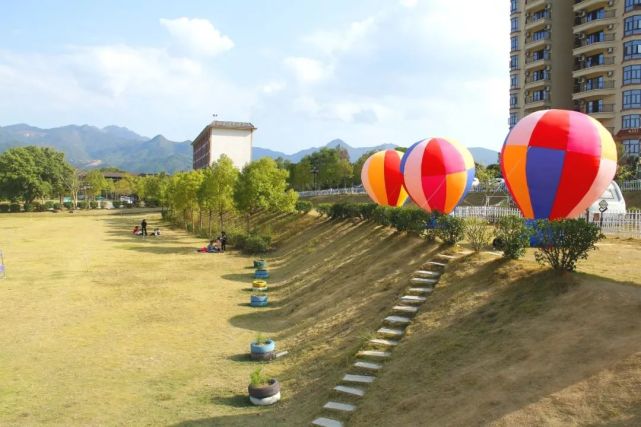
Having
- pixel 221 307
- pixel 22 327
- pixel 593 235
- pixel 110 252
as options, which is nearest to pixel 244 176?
pixel 110 252

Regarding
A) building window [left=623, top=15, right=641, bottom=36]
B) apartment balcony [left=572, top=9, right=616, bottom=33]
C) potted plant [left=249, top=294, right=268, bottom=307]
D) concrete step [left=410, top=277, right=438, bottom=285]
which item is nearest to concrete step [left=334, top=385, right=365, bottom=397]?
concrete step [left=410, top=277, right=438, bottom=285]

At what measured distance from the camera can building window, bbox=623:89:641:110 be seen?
180ft

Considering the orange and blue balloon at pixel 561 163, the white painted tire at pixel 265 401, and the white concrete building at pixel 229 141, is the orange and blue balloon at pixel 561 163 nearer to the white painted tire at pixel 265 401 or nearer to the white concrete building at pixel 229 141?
the white painted tire at pixel 265 401

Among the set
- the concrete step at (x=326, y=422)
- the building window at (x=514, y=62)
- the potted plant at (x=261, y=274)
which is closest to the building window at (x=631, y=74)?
the building window at (x=514, y=62)

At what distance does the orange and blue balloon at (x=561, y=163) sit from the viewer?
1350cm

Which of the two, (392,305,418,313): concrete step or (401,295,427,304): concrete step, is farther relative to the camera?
(401,295,427,304): concrete step

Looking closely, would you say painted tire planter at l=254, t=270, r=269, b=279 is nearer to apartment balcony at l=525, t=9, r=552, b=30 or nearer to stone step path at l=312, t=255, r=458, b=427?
stone step path at l=312, t=255, r=458, b=427

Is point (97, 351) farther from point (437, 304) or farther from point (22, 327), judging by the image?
point (437, 304)

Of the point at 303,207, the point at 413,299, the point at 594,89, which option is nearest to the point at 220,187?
the point at 303,207

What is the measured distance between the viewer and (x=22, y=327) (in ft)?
56.0

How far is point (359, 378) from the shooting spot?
11.3 metres

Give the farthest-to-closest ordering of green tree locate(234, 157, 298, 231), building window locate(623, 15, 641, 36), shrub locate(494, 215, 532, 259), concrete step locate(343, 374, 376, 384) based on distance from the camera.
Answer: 1. building window locate(623, 15, 641, 36)
2. green tree locate(234, 157, 298, 231)
3. shrub locate(494, 215, 532, 259)
4. concrete step locate(343, 374, 376, 384)

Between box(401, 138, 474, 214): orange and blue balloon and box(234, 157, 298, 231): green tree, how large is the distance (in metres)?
19.8

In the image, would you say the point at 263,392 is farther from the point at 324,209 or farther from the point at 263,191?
the point at 263,191
